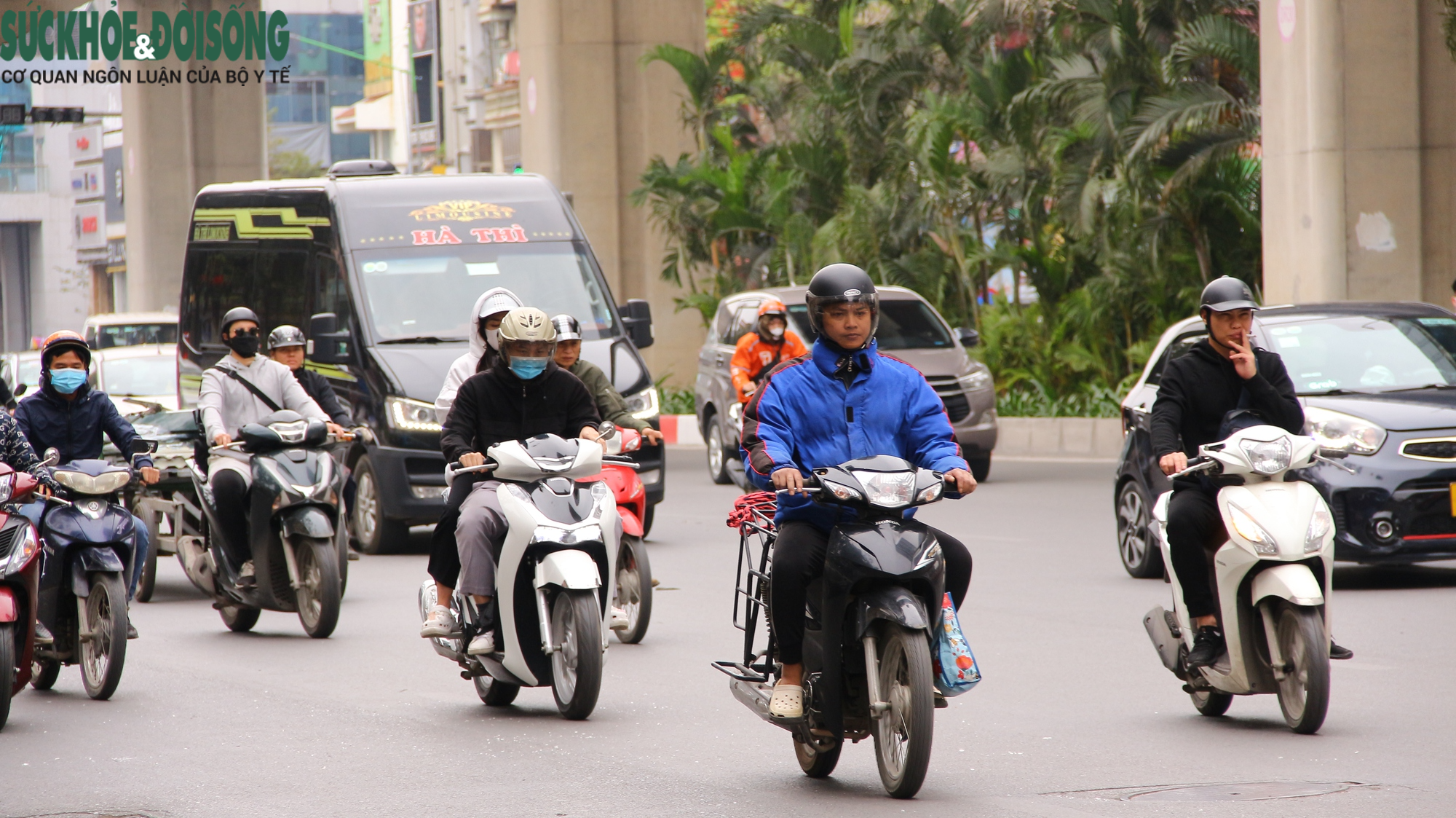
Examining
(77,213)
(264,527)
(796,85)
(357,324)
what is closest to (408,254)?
(357,324)

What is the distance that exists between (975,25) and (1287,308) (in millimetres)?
15030

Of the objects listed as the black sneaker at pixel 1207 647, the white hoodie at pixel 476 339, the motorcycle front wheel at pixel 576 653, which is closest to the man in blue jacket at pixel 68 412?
the white hoodie at pixel 476 339

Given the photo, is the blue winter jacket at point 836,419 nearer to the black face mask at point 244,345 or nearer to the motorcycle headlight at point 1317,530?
the motorcycle headlight at point 1317,530

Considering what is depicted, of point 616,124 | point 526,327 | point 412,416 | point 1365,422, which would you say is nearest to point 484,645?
point 526,327

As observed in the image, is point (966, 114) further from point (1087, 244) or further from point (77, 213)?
point (77, 213)

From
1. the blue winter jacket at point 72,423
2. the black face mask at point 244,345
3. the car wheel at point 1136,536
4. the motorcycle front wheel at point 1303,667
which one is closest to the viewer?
the motorcycle front wheel at point 1303,667

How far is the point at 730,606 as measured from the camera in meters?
11.5

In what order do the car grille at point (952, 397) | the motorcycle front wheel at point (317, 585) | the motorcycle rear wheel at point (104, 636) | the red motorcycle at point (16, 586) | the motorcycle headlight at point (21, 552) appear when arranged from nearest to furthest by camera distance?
the red motorcycle at point (16, 586)
the motorcycle headlight at point (21, 552)
the motorcycle rear wheel at point (104, 636)
the motorcycle front wheel at point (317, 585)
the car grille at point (952, 397)

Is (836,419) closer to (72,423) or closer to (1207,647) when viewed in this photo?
(1207,647)

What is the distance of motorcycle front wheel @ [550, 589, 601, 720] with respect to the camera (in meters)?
7.69

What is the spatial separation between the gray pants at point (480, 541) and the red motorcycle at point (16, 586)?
66.9 inches

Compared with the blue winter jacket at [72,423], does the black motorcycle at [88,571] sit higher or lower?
lower

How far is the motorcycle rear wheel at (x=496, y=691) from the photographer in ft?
27.3

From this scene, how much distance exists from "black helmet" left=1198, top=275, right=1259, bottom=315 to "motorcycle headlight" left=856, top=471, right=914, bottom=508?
1.99 meters
